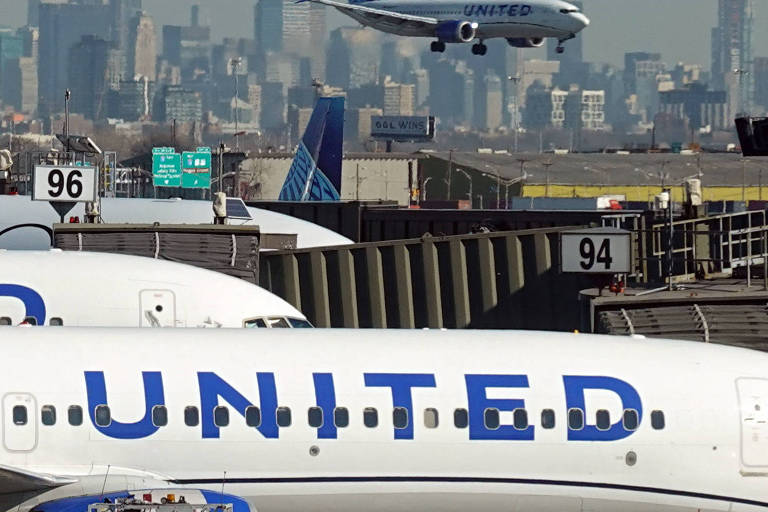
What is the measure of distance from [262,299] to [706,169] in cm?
17056

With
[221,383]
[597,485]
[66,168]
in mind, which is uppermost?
[66,168]

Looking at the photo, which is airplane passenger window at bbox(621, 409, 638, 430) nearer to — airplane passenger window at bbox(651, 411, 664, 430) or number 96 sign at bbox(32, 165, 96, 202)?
airplane passenger window at bbox(651, 411, 664, 430)

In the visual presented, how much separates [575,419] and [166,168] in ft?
386

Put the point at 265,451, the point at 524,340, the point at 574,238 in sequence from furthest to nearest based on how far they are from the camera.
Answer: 1. the point at 574,238
2. the point at 524,340
3. the point at 265,451

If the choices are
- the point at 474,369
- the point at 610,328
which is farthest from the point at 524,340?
the point at 610,328

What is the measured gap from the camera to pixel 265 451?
76.6 ft

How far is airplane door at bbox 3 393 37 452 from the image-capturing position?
22812mm

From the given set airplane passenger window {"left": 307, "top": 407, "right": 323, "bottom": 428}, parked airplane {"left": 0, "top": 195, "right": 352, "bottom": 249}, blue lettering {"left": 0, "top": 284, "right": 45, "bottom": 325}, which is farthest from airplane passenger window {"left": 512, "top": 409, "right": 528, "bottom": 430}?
parked airplane {"left": 0, "top": 195, "right": 352, "bottom": 249}

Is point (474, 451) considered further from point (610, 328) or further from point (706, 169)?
point (706, 169)

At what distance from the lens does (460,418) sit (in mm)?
23953

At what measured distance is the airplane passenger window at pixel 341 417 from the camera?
2362cm

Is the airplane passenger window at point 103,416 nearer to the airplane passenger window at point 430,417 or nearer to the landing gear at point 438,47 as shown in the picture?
the airplane passenger window at point 430,417

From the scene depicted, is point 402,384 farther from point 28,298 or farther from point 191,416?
point 28,298

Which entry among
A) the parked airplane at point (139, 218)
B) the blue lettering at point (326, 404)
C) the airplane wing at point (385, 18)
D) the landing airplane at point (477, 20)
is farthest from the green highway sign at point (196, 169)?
the blue lettering at point (326, 404)
